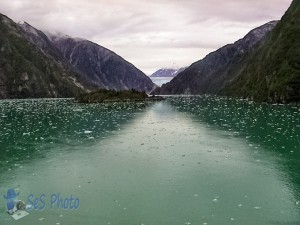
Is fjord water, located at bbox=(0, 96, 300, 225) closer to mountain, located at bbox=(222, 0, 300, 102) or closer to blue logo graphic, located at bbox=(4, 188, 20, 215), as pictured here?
blue logo graphic, located at bbox=(4, 188, 20, 215)

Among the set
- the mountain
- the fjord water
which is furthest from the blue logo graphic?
the mountain

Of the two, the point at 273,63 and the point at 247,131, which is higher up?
the point at 273,63

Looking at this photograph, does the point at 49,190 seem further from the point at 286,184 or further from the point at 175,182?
the point at 286,184

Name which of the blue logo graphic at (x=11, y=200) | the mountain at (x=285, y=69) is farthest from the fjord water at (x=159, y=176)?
the mountain at (x=285, y=69)

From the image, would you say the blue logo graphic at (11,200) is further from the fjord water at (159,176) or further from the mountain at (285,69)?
the mountain at (285,69)

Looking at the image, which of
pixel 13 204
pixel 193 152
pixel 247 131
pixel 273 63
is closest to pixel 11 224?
pixel 13 204

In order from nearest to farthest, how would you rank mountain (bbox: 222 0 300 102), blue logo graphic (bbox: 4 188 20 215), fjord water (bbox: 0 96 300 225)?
fjord water (bbox: 0 96 300 225)
blue logo graphic (bbox: 4 188 20 215)
mountain (bbox: 222 0 300 102)

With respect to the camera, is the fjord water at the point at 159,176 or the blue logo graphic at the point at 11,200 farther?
the blue logo graphic at the point at 11,200

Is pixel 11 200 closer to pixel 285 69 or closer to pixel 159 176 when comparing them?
pixel 159 176

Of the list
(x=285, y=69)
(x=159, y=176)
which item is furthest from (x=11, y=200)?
(x=285, y=69)
